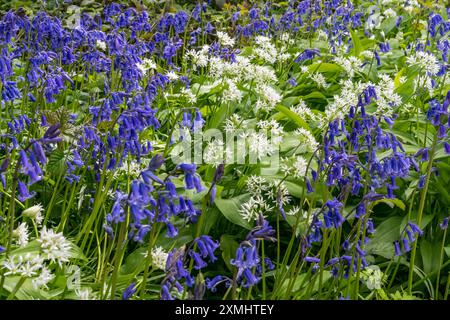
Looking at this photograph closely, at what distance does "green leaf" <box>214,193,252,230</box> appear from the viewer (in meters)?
3.87

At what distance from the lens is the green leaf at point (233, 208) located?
3.87 m

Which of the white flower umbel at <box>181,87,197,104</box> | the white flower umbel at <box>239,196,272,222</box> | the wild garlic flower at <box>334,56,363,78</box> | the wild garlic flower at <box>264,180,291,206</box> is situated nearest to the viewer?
the wild garlic flower at <box>264,180,291,206</box>

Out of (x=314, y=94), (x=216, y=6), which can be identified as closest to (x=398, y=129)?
(x=314, y=94)

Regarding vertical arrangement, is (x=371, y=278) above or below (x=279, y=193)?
below

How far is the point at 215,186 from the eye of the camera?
138 inches

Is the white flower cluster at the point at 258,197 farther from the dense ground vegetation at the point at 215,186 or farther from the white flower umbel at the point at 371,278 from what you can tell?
the white flower umbel at the point at 371,278

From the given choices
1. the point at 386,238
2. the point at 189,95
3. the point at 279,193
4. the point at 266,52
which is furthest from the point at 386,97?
the point at 279,193

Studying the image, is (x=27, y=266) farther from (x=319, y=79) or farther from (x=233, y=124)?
(x=319, y=79)

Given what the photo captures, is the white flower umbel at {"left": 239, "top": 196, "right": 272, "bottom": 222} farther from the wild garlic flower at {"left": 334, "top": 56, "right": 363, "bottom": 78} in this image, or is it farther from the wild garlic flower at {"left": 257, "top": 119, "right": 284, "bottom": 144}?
the wild garlic flower at {"left": 334, "top": 56, "right": 363, "bottom": 78}

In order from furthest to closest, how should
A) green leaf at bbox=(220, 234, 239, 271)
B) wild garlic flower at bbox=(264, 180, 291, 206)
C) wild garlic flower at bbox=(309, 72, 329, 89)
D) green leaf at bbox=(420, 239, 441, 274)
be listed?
wild garlic flower at bbox=(309, 72, 329, 89) → green leaf at bbox=(420, 239, 441, 274) → green leaf at bbox=(220, 234, 239, 271) → wild garlic flower at bbox=(264, 180, 291, 206)

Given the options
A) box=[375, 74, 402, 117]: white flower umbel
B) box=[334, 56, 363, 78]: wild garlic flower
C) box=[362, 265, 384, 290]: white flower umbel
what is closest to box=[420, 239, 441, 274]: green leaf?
box=[362, 265, 384, 290]: white flower umbel

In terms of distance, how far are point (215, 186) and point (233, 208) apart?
1.62ft

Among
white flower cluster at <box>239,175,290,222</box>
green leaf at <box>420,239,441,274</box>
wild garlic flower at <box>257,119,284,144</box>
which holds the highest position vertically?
wild garlic flower at <box>257,119,284,144</box>
